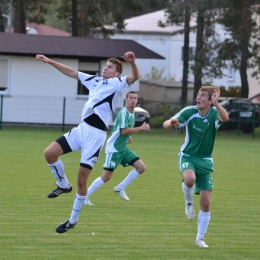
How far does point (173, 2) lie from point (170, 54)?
32806mm

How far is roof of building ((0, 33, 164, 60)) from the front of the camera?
35.6m

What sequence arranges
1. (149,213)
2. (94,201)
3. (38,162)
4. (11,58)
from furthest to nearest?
(11,58) → (38,162) → (94,201) → (149,213)

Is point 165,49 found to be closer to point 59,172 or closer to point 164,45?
point 164,45

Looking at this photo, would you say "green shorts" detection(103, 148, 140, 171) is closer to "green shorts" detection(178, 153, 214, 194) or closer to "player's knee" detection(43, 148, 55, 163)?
"player's knee" detection(43, 148, 55, 163)

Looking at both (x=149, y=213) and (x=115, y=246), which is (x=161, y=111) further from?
(x=115, y=246)

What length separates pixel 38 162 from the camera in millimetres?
19031

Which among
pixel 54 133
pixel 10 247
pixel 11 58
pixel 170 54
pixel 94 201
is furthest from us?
pixel 170 54

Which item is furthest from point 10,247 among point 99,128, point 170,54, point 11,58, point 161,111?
point 170,54

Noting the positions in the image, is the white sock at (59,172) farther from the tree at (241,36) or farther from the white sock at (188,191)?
the tree at (241,36)

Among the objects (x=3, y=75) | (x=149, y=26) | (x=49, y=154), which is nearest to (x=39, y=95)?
(x=3, y=75)

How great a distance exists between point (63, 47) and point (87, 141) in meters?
27.8

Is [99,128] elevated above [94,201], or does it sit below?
above

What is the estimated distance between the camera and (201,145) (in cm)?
890

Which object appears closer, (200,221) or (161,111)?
(200,221)
